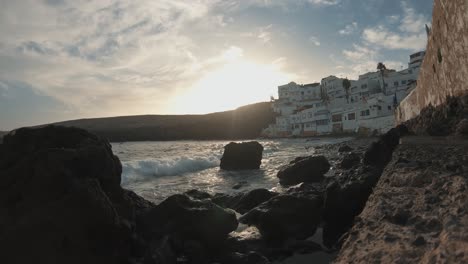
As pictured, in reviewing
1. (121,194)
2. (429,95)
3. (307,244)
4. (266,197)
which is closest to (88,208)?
(121,194)

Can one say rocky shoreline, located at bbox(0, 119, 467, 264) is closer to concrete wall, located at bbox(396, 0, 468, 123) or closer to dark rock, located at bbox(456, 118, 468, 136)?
dark rock, located at bbox(456, 118, 468, 136)

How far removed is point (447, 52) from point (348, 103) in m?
67.5

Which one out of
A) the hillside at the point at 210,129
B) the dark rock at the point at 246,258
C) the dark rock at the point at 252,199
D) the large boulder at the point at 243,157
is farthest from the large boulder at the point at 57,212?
the hillside at the point at 210,129

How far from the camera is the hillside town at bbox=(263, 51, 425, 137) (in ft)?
200

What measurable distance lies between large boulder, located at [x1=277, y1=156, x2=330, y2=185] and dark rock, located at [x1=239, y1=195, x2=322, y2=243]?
8205mm

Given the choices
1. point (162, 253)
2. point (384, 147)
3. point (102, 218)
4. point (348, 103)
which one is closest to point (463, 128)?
point (384, 147)

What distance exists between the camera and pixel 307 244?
888 cm

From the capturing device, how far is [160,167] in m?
32.9

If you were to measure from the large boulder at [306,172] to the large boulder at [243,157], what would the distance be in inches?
431

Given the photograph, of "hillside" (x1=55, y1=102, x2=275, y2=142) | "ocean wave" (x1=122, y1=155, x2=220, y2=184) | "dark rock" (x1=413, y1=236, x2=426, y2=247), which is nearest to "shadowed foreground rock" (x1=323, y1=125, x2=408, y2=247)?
"dark rock" (x1=413, y1=236, x2=426, y2=247)

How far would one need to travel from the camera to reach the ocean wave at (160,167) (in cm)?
2964

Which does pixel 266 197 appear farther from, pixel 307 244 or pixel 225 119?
pixel 225 119

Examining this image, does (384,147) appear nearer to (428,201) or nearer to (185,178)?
(428,201)

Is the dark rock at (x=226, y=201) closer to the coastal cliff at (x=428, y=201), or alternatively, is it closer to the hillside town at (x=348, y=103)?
the coastal cliff at (x=428, y=201)
